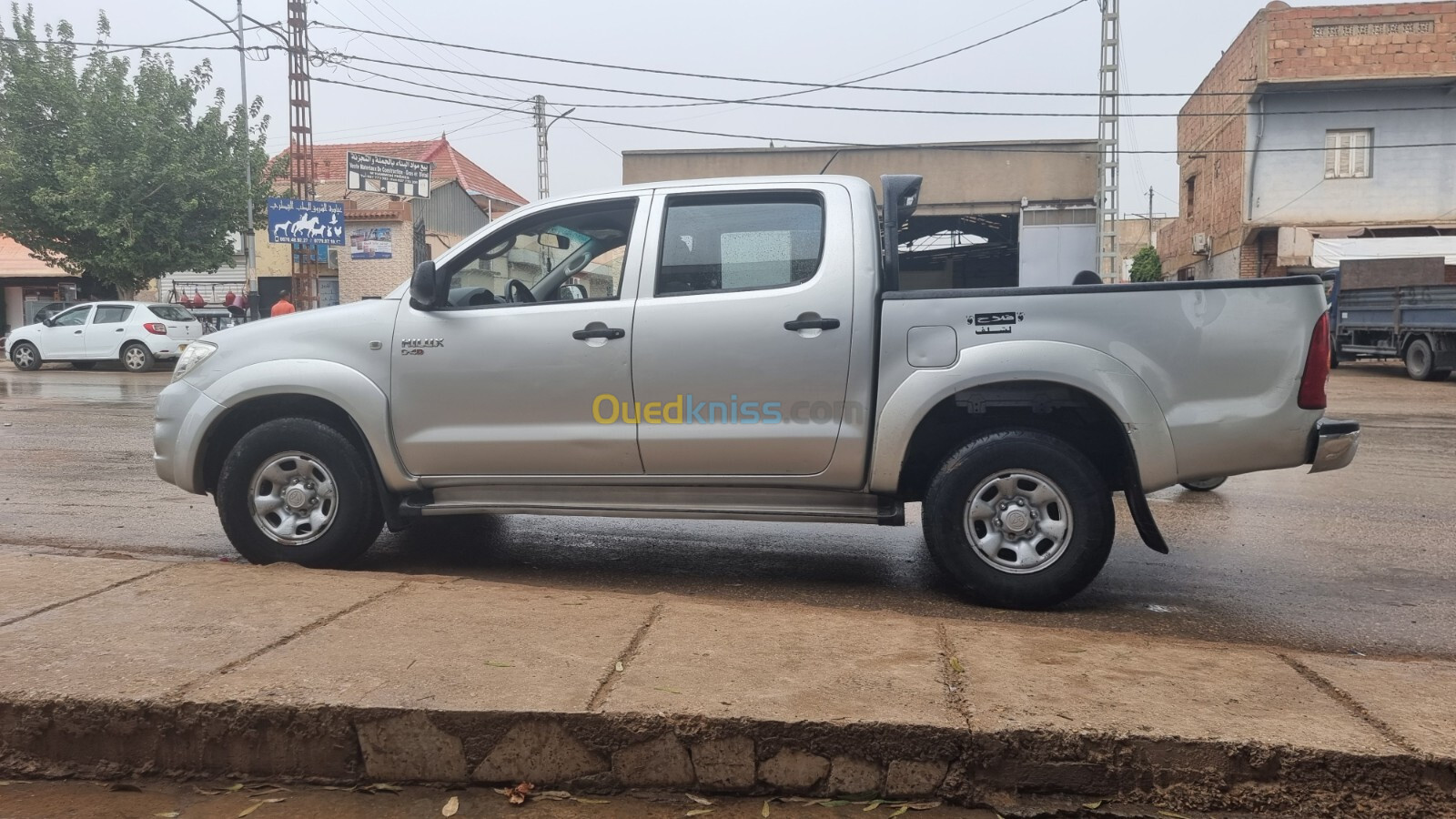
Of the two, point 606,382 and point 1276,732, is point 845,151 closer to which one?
point 606,382

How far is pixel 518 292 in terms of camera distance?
4984 millimetres

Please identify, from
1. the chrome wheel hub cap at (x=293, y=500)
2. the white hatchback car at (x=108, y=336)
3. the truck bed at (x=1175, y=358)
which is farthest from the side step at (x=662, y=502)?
the white hatchback car at (x=108, y=336)

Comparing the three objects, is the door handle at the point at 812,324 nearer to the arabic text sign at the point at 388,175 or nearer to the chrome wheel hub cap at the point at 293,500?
the chrome wheel hub cap at the point at 293,500

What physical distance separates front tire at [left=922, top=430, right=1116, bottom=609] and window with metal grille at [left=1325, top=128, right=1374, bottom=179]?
1043 inches

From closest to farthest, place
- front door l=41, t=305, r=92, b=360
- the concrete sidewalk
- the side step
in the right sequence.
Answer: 1. the concrete sidewalk
2. the side step
3. front door l=41, t=305, r=92, b=360

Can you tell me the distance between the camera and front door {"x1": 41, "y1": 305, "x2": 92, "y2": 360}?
67.2ft

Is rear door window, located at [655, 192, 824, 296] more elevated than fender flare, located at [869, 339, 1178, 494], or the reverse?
rear door window, located at [655, 192, 824, 296]

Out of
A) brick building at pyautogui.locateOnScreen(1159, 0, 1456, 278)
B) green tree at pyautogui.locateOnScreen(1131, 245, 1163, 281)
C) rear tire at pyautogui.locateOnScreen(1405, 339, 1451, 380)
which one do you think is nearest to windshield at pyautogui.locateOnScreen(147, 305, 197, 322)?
rear tire at pyautogui.locateOnScreen(1405, 339, 1451, 380)

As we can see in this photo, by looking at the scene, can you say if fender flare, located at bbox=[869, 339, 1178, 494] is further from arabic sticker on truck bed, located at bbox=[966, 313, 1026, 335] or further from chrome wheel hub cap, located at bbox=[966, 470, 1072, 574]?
chrome wheel hub cap, located at bbox=[966, 470, 1072, 574]

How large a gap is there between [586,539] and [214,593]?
222 centimetres

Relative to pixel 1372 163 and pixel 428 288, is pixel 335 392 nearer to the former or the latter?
pixel 428 288

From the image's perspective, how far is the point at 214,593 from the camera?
161 inches

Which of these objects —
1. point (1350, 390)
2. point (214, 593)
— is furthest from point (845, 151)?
point (214, 593)

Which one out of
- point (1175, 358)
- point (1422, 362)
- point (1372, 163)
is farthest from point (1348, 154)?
point (1175, 358)
